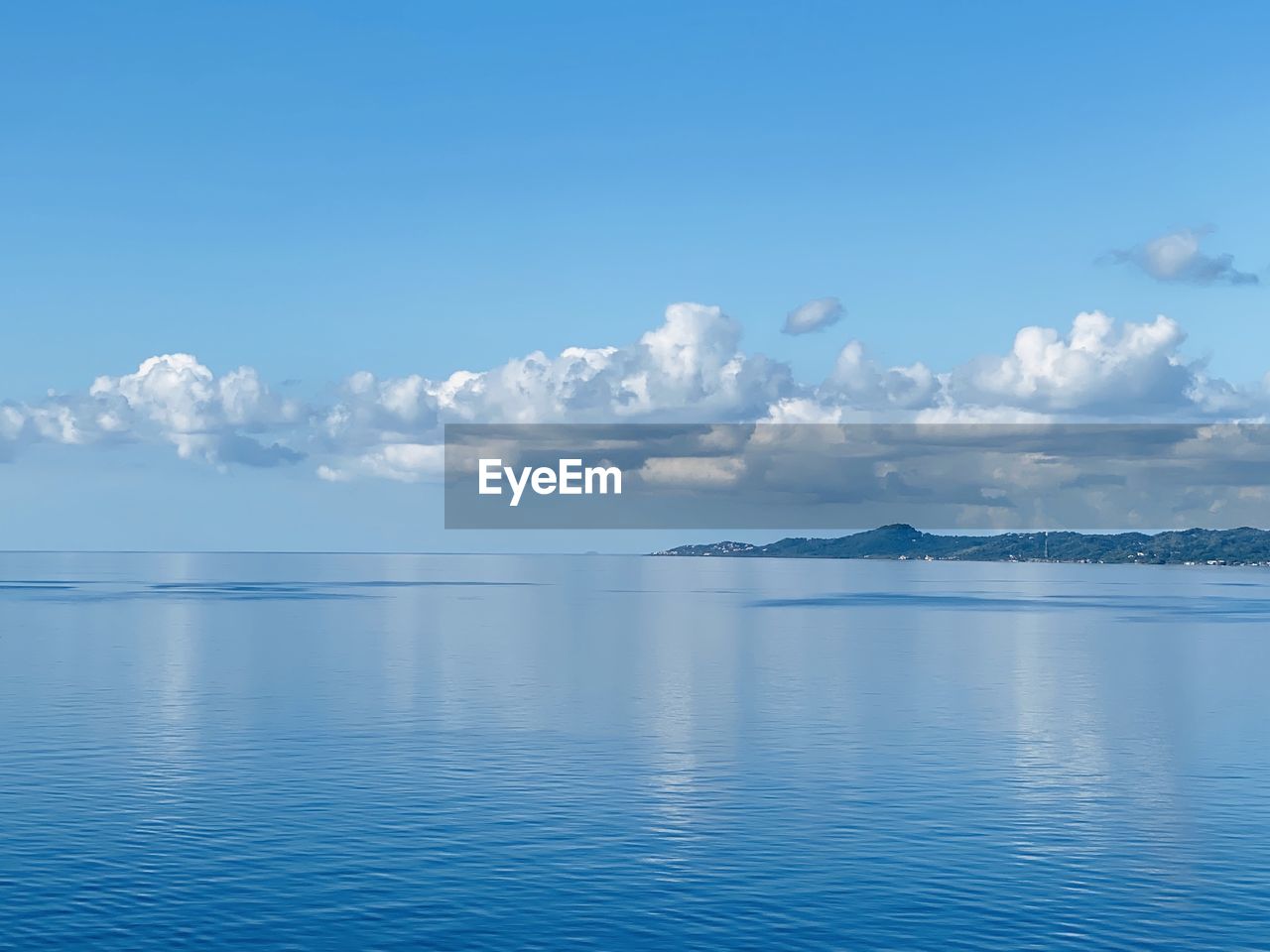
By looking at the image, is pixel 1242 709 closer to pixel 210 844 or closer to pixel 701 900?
pixel 701 900

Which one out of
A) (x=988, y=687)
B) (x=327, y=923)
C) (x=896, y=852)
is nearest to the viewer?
(x=327, y=923)

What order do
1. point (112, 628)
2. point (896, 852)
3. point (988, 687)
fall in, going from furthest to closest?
point (112, 628) → point (988, 687) → point (896, 852)

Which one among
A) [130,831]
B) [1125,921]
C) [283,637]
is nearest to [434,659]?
[283,637]

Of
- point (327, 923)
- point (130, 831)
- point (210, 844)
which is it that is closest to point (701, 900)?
point (327, 923)

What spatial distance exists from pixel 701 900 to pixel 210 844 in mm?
20219

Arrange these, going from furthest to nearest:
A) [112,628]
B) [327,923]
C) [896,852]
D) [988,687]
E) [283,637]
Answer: [112,628] < [283,637] < [988,687] < [896,852] < [327,923]

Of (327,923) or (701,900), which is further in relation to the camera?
(701,900)

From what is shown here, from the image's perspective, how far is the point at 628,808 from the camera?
197 feet

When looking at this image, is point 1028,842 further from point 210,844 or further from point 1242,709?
point 1242,709

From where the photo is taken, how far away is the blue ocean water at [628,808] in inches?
1697

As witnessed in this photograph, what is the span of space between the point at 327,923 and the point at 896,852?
22.2m

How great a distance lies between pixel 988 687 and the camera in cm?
11106

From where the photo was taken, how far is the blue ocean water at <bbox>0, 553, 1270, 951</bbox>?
4309 centimetres

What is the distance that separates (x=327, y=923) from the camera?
4238cm
